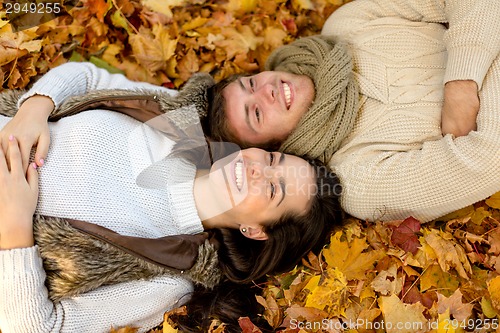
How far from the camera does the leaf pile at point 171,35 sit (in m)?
3.03

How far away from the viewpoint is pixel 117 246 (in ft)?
7.41

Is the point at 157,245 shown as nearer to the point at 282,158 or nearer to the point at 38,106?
the point at 282,158

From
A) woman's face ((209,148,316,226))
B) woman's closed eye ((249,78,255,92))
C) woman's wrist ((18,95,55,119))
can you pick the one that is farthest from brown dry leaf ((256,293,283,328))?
woman's wrist ((18,95,55,119))

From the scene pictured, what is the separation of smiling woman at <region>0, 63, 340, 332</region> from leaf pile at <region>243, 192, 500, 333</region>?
0.21 m

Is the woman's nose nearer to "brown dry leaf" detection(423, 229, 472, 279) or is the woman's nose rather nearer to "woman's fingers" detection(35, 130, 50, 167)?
"brown dry leaf" detection(423, 229, 472, 279)

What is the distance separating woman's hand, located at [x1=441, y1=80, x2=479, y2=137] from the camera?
98.0 inches

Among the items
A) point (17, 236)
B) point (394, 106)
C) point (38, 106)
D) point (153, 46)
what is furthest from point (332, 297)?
Answer: point (153, 46)

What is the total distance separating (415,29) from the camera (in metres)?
2.80

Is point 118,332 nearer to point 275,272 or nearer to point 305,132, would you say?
point 275,272

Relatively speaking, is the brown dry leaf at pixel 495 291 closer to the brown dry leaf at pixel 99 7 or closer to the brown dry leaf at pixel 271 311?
the brown dry leaf at pixel 271 311

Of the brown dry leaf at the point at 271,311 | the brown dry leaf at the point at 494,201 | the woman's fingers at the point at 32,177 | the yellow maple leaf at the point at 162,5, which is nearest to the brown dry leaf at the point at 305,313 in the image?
the brown dry leaf at the point at 271,311

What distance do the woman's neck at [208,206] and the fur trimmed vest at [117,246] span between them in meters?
0.09

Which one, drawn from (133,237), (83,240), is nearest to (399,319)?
(133,237)

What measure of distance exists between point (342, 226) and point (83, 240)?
4.32ft
